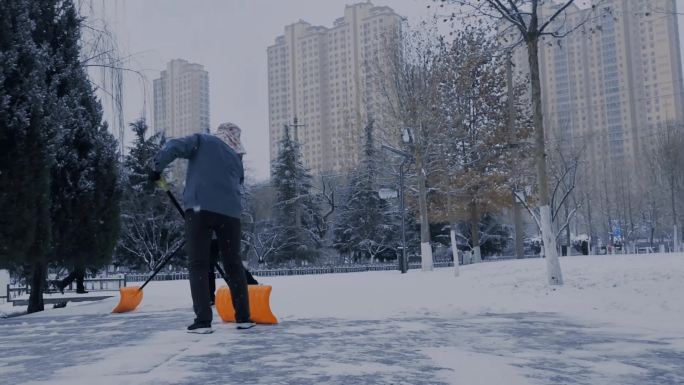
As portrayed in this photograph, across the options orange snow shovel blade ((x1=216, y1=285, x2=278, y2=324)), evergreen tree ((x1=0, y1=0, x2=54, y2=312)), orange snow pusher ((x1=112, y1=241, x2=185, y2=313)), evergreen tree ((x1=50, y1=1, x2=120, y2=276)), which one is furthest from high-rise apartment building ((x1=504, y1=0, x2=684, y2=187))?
orange snow shovel blade ((x1=216, y1=285, x2=278, y2=324))

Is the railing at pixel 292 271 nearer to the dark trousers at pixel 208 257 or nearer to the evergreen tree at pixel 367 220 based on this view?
the evergreen tree at pixel 367 220

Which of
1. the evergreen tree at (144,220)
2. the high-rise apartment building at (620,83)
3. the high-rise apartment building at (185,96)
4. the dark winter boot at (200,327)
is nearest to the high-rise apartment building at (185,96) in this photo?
the high-rise apartment building at (185,96)

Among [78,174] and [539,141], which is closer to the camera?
[78,174]

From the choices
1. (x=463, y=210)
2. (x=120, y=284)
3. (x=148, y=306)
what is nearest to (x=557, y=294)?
(x=148, y=306)

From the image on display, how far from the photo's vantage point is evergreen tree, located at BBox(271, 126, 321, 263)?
37.6m

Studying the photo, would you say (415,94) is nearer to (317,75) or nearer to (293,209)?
(293,209)

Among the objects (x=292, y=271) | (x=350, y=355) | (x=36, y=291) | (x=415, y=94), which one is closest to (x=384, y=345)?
(x=350, y=355)

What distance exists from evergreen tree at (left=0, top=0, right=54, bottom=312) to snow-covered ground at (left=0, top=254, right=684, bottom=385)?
1.22 meters

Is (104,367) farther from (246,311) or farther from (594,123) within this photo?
(594,123)

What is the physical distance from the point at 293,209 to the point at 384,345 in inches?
1367

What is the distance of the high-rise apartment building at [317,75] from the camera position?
57.0m

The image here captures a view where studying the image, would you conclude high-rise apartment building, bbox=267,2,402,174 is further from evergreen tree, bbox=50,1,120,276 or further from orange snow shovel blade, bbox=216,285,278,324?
orange snow shovel blade, bbox=216,285,278,324

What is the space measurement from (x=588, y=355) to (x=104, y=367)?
2.81 metres

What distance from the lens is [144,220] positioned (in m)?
29.8
